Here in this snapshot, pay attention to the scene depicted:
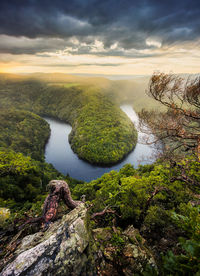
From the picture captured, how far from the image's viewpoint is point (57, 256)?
2.86 meters

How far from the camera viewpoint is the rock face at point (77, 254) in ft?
8.89

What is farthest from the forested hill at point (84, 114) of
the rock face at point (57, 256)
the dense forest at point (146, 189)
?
the rock face at point (57, 256)

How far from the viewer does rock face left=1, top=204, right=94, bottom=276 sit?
266cm

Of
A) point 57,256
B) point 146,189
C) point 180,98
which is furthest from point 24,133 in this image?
point 57,256

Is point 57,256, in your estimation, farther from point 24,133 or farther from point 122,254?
point 24,133

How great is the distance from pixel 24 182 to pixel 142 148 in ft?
180

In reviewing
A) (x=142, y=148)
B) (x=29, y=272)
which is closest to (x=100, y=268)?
(x=29, y=272)

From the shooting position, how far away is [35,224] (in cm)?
459

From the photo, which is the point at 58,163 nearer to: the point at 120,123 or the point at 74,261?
the point at 120,123

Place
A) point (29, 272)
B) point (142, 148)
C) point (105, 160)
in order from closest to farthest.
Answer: point (29, 272) < point (105, 160) < point (142, 148)

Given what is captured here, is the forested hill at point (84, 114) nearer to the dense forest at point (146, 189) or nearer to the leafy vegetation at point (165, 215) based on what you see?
the dense forest at point (146, 189)

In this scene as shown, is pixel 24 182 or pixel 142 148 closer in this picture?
pixel 24 182

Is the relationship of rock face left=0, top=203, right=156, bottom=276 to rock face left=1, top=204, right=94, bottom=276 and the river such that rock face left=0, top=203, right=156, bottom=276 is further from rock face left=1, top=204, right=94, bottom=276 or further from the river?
the river

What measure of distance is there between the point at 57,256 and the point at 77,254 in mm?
459
